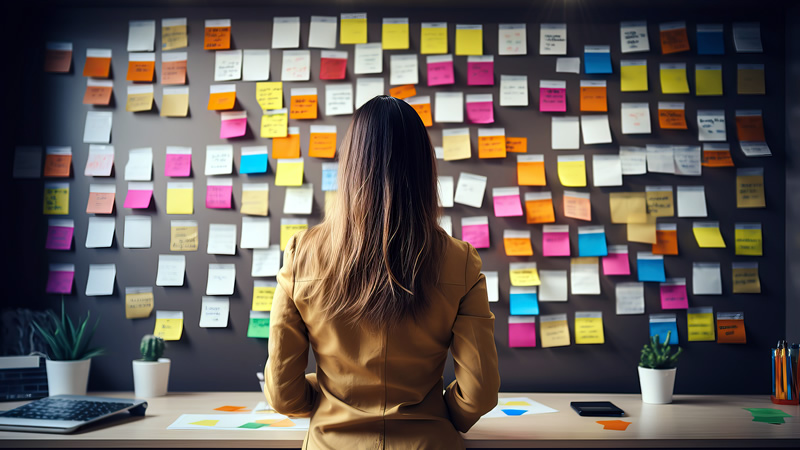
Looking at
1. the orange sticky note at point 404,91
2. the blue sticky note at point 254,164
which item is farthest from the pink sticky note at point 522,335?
the blue sticky note at point 254,164

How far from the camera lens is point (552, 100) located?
6.59ft

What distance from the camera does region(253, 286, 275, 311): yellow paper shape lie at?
1971 millimetres

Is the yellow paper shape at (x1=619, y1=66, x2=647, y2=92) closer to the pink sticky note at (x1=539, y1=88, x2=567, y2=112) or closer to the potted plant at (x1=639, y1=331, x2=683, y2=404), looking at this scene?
the pink sticky note at (x1=539, y1=88, x2=567, y2=112)

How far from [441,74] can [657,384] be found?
1.32 metres

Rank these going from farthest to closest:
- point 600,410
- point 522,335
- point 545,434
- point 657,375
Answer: point 522,335 < point 657,375 < point 600,410 < point 545,434

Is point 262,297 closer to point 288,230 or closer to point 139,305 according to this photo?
point 288,230

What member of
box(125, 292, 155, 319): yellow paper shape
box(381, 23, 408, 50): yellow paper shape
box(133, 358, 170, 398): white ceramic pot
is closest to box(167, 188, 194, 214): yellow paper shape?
box(125, 292, 155, 319): yellow paper shape

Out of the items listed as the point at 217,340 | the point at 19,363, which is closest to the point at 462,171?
the point at 217,340

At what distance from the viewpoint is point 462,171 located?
6.56 ft

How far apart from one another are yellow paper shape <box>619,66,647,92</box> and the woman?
121cm

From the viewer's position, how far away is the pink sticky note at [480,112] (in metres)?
2.00

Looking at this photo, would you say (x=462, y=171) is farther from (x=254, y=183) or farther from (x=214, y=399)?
(x=214, y=399)

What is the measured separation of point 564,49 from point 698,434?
1368 mm

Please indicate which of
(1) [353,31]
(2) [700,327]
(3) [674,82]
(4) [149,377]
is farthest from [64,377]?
(3) [674,82]
